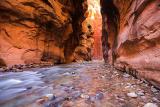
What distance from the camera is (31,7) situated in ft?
16.3

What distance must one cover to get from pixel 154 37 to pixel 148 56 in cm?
35

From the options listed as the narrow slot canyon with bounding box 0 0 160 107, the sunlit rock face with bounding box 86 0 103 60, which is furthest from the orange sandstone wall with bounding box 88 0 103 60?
the narrow slot canyon with bounding box 0 0 160 107

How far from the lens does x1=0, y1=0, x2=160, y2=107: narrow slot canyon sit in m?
1.14

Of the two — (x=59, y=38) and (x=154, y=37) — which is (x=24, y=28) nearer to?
(x=59, y=38)

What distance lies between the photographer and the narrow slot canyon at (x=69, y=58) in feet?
3.73

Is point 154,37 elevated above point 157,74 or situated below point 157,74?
above

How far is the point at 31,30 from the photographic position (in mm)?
5156

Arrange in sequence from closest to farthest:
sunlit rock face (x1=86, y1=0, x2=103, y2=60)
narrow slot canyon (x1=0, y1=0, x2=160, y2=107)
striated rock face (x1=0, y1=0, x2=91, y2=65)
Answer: narrow slot canyon (x1=0, y1=0, x2=160, y2=107) → striated rock face (x1=0, y1=0, x2=91, y2=65) → sunlit rock face (x1=86, y1=0, x2=103, y2=60)

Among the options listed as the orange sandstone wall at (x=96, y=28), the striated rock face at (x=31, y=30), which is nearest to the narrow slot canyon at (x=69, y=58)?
the striated rock face at (x=31, y=30)

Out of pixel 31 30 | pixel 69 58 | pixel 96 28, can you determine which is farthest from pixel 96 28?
pixel 31 30

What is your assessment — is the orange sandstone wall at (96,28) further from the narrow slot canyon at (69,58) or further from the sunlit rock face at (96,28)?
the narrow slot canyon at (69,58)

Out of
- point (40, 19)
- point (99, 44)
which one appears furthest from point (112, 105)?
point (99, 44)

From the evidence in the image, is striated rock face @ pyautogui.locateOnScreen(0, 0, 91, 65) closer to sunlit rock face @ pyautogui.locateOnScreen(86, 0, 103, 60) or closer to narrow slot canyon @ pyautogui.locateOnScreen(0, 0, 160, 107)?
narrow slot canyon @ pyautogui.locateOnScreen(0, 0, 160, 107)

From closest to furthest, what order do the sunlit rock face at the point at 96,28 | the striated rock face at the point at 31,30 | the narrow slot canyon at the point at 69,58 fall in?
the narrow slot canyon at the point at 69,58 → the striated rock face at the point at 31,30 → the sunlit rock face at the point at 96,28
